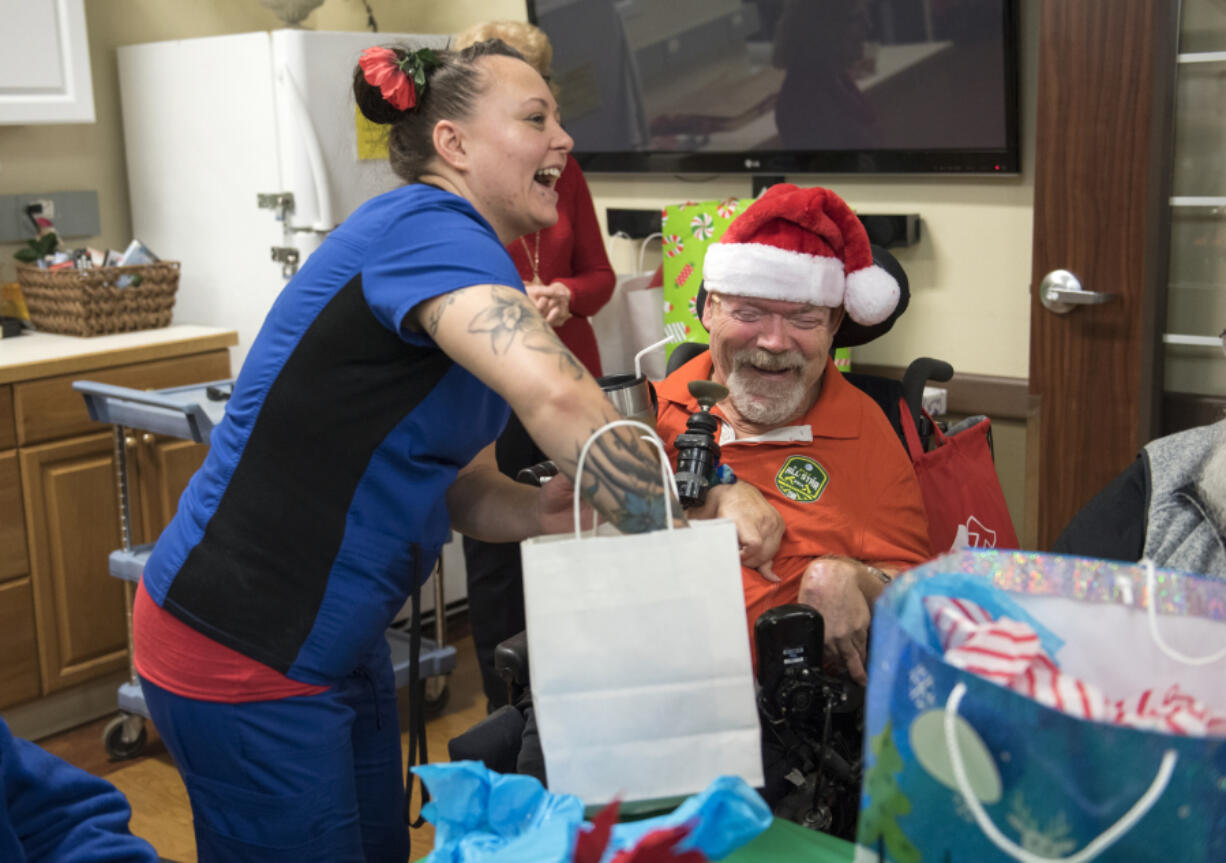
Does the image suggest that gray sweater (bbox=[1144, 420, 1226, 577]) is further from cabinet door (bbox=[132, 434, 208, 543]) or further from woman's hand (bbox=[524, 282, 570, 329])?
cabinet door (bbox=[132, 434, 208, 543])

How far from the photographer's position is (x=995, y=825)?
0.69 meters

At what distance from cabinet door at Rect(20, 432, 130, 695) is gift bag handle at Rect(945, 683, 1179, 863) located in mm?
2515

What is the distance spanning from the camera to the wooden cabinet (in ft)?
8.83

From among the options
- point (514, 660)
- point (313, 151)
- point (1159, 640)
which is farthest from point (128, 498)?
point (1159, 640)

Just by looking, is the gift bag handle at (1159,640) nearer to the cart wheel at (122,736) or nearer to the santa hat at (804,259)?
the santa hat at (804,259)

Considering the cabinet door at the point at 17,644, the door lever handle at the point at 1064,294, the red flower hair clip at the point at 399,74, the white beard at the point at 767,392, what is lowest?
the cabinet door at the point at 17,644

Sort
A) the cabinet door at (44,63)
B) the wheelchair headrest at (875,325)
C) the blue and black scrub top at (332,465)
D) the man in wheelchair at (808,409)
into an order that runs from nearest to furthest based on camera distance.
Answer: the blue and black scrub top at (332,465) → the man in wheelchair at (808,409) → the wheelchair headrest at (875,325) → the cabinet door at (44,63)

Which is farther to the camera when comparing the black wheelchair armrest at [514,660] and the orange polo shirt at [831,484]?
the orange polo shirt at [831,484]

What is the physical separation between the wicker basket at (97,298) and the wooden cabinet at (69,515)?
162 millimetres

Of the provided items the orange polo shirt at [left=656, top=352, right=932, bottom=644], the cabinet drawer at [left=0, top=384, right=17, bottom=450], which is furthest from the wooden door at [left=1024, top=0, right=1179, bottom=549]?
the cabinet drawer at [left=0, top=384, right=17, bottom=450]

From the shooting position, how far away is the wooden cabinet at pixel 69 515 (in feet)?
8.83

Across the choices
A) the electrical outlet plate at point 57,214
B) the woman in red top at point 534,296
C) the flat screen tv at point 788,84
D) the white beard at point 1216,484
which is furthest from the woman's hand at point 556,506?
the electrical outlet plate at point 57,214

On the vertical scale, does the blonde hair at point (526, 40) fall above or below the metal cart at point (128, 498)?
above

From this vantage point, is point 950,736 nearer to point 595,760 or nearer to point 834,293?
point 595,760
